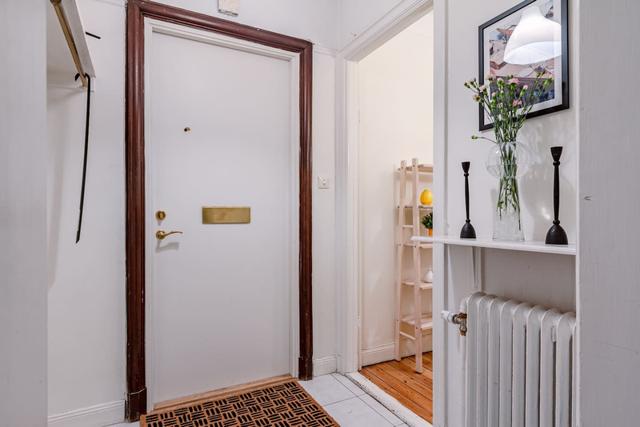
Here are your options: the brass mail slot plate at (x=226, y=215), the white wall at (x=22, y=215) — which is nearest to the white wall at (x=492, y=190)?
the brass mail slot plate at (x=226, y=215)

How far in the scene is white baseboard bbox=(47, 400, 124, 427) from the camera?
5.82ft

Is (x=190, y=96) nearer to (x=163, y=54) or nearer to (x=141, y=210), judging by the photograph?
(x=163, y=54)

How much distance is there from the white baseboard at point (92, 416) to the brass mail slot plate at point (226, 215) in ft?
3.45

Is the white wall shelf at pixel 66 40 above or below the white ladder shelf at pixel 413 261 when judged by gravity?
above

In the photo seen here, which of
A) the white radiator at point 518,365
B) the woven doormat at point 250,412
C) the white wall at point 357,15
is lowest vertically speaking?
the woven doormat at point 250,412

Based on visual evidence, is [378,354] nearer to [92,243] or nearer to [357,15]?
[92,243]

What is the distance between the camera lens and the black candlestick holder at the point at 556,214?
1127 mm

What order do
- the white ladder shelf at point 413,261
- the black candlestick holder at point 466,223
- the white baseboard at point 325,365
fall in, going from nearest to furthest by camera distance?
the black candlestick holder at point 466,223
the white baseboard at point 325,365
the white ladder shelf at point 413,261

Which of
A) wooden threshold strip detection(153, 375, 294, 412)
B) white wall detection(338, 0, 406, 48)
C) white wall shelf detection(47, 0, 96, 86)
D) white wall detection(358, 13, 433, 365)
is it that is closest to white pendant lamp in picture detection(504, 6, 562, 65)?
white wall detection(338, 0, 406, 48)

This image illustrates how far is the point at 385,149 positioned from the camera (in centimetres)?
Result: 276

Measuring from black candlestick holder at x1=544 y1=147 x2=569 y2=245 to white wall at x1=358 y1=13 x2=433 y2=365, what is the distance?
155 centimetres
